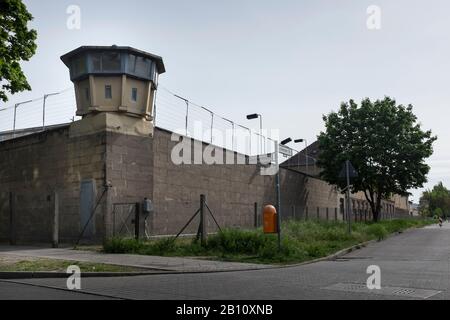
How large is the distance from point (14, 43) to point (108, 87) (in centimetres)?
377

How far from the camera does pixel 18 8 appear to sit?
16953 millimetres

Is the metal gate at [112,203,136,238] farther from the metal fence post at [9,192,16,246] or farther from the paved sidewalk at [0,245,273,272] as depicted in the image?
the metal fence post at [9,192,16,246]

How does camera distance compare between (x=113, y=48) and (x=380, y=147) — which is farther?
(x=380, y=147)

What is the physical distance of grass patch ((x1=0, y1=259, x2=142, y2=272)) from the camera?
11.1m

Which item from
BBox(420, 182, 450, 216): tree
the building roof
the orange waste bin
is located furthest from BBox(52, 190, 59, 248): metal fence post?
BBox(420, 182, 450, 216): tree

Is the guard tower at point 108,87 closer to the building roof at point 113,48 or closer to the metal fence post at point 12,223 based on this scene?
the building roof at point 113,48

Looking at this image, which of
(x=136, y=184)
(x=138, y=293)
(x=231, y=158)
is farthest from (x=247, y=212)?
(x=138, y=293)

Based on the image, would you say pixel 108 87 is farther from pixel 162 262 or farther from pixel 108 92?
pixel 162 262

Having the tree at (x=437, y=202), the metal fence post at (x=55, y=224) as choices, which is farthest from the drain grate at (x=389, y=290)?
the tree at (x=437, y=202)

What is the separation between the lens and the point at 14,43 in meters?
17.3

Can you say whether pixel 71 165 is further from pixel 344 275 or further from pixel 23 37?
pixel 344 275

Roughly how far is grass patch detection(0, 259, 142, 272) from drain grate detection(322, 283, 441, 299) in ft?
15.9

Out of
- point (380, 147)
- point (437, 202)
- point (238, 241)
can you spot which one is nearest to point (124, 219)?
point (238, 241)
